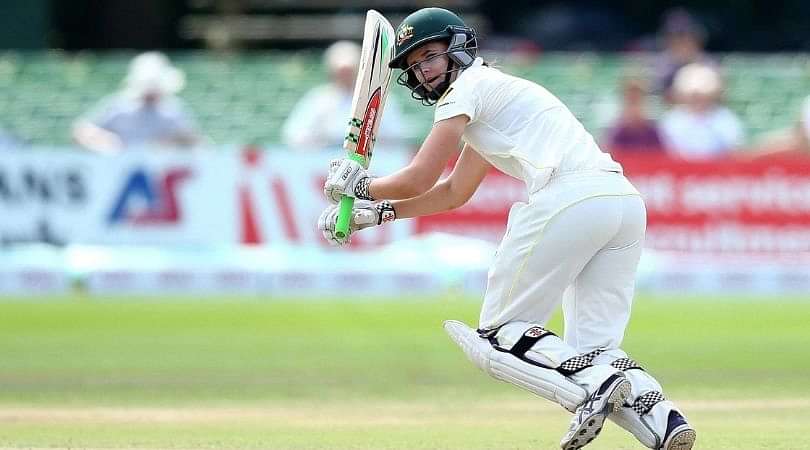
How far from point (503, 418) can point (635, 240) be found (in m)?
1.61

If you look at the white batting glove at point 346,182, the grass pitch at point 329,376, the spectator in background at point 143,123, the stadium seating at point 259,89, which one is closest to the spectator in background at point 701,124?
the grass pitch at point 329,376

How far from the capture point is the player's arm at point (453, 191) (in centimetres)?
553

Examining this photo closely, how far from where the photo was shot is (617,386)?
489cm

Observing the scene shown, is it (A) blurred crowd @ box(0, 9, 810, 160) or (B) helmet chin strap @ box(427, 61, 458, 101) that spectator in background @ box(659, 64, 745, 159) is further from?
(B) helmet chin strap @ box(427, 61, 458, 101)

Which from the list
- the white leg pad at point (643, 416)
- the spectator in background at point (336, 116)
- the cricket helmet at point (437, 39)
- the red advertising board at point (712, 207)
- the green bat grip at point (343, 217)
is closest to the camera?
the white leg pad at point (643, 416)

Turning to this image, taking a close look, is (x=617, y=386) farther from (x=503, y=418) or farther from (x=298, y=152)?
(x=298, y=152)

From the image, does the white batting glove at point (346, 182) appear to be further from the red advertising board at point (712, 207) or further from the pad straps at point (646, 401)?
the red advertising board at point (712, 207)

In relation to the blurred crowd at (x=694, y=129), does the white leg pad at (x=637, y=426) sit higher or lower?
higher

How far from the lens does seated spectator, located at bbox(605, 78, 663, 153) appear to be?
42.4ft

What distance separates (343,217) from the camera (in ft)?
17.6

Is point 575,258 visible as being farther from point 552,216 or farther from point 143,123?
point 143,123

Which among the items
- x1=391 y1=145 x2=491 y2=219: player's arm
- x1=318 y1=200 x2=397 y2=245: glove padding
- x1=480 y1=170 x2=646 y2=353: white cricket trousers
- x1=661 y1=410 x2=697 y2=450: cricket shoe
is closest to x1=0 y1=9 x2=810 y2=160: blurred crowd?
x1=391 y1=145 x2=491 y2=219: player's arm

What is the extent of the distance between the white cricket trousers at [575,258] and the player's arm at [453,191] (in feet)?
1.23

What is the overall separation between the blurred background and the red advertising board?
0.02 meters
